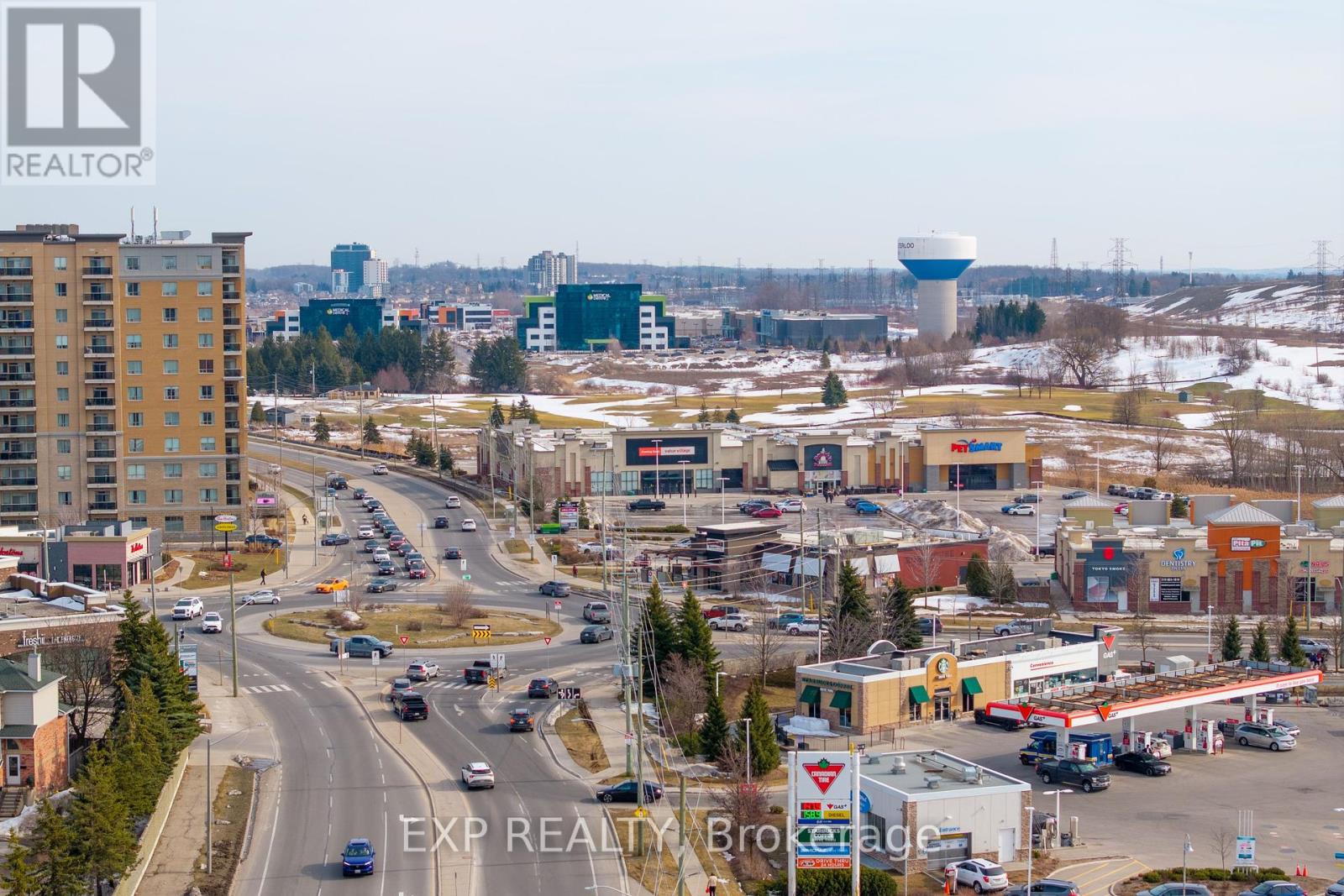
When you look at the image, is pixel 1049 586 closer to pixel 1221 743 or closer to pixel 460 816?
pixel 1221 743

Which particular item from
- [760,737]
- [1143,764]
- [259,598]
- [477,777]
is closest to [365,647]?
[259,598]

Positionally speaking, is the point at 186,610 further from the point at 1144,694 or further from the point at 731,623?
the point at 1144,694

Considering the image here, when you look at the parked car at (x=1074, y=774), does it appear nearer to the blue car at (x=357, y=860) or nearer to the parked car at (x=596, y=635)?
the blue car at (x=357, y=860)

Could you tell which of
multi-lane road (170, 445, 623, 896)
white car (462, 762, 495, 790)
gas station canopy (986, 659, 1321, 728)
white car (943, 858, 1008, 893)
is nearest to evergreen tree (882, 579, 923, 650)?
gas station canopy (986, 659, 1321, 728)

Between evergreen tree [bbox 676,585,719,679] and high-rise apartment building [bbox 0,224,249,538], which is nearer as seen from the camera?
evergreen tree [bbox 676,585,719,679]

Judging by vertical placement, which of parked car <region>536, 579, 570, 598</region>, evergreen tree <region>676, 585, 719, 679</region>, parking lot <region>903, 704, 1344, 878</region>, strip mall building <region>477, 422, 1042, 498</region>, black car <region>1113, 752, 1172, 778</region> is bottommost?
parking lot <region>903, 704, 1344, 878</region>

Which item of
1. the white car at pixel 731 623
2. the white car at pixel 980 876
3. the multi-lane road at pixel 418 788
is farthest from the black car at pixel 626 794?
the white car at pixel 731 623

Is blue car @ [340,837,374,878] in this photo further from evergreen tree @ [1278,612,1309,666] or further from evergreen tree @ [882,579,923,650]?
evergreen tree @ [1278,612,1309,666]

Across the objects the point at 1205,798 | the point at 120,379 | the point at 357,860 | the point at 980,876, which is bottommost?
the point at 1205,798
